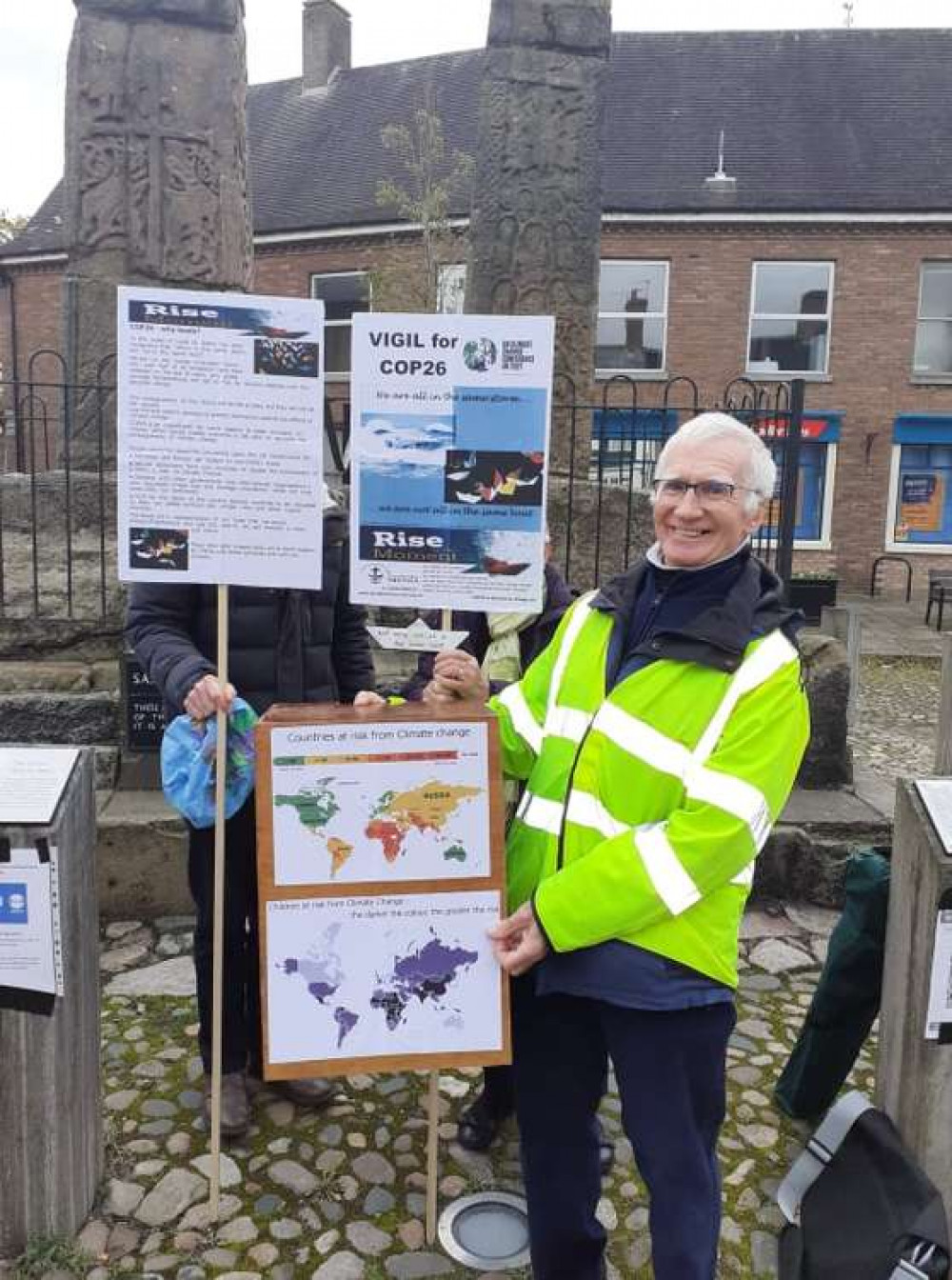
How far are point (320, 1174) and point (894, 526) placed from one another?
17.7 metres

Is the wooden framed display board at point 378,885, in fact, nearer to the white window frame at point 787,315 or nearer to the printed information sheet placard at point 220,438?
the printed information sheet placard at point 220,438

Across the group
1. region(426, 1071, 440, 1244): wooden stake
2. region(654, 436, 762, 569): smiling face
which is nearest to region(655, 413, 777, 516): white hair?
region(654, 436, 762, 569): smiling face

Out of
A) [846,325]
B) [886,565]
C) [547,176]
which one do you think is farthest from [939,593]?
[547,176]

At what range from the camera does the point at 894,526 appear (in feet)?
59.5

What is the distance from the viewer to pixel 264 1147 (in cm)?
280

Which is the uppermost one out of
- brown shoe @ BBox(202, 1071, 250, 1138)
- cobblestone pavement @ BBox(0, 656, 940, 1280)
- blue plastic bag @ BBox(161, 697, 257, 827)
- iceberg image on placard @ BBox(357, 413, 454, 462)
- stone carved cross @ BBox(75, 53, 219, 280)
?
stone carved cross @ BBox(75, 53, 219, 280)

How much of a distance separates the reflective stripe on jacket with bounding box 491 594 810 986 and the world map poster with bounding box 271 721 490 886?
277mm

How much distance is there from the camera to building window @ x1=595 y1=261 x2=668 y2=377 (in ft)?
58.7

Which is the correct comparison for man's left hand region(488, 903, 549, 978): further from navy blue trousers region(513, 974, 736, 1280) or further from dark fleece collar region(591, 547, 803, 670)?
dark fleece collar region(591, 547, 803, 670)

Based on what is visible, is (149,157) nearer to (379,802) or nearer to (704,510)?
(379,802)

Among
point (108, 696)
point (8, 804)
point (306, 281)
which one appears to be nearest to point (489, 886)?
point (8, 804)

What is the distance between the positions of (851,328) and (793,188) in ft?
8.70

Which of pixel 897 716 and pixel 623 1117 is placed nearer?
pixel 623 1117

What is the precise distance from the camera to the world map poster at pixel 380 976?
2.20 m
